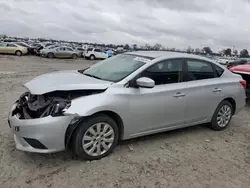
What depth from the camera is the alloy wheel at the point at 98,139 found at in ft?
12.0

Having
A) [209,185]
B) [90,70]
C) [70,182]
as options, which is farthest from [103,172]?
[90,70]

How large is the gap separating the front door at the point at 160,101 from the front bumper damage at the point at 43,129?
1064 millimetres

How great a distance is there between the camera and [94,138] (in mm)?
3703

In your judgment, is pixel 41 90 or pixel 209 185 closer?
pixel 209 185

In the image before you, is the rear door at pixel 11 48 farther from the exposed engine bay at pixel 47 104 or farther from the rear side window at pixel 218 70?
the rear side window at pixel 218 70

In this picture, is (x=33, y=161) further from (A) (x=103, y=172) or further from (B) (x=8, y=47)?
(B) (x=8, y=47)

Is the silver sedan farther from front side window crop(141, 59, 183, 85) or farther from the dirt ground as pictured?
the dirt ground

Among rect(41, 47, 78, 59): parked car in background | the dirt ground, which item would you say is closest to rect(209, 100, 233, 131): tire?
the dirt ground

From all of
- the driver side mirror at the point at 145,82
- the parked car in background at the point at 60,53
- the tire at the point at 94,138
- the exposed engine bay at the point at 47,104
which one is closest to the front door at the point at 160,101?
the driver side mirror at the point at 145,82

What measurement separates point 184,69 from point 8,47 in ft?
93.8

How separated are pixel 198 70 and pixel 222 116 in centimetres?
116

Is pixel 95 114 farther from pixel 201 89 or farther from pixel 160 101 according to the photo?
pixel 201 89

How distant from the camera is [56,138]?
3404mm

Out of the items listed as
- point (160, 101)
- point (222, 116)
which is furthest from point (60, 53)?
point (160, 101)
